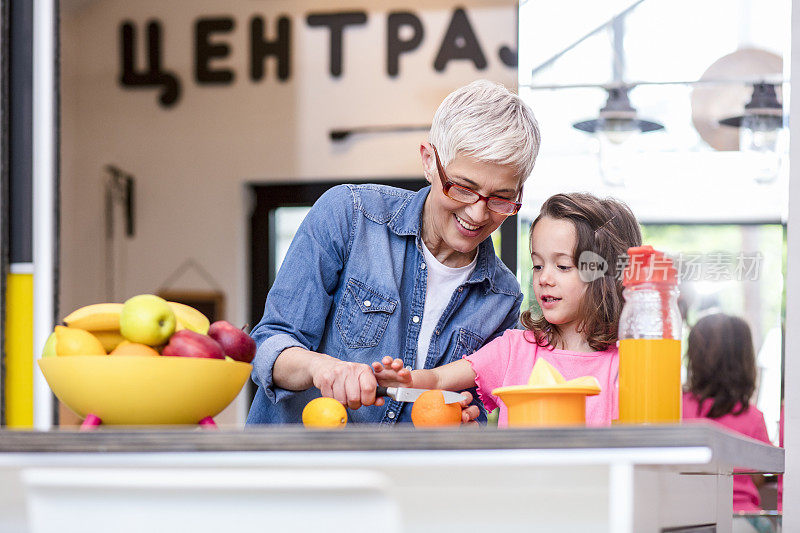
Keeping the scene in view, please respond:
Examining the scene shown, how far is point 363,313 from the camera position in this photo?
5.97ft

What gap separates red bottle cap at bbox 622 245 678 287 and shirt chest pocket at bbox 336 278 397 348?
672mm

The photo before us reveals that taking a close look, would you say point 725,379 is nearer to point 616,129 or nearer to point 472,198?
point 616,129

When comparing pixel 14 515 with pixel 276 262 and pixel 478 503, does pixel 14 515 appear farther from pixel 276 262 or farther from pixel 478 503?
pixel 276 262

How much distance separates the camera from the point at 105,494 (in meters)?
0.87

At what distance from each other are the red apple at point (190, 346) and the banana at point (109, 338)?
12 centimetres

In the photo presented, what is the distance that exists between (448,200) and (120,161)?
3715mm

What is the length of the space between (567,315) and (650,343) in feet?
1.80

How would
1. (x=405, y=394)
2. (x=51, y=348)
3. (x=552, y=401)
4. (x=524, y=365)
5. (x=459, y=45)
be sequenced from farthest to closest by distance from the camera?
(x=459, y=45) → (x=524, y=365) → (x=405, y=394) → (x=51, y=348) → (x=552, y=401)

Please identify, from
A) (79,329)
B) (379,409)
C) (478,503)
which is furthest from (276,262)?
(478,503)

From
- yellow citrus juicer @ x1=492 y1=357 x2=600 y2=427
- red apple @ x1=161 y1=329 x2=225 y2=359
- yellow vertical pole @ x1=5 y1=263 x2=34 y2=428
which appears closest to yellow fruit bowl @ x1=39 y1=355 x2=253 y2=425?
red apple @ x1=161 y1=329 x2=225 y2=359

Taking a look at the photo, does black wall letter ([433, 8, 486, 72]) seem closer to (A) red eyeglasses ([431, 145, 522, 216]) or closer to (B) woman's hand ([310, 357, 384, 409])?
(A) red eyeglasses ([431, 145, 522, 216])

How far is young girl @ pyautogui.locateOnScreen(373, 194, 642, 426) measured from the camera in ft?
5.53

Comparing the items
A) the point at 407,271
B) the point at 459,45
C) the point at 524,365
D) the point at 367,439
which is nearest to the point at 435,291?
the point at 407,271

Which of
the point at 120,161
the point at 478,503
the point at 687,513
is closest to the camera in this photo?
the point at 478,503
